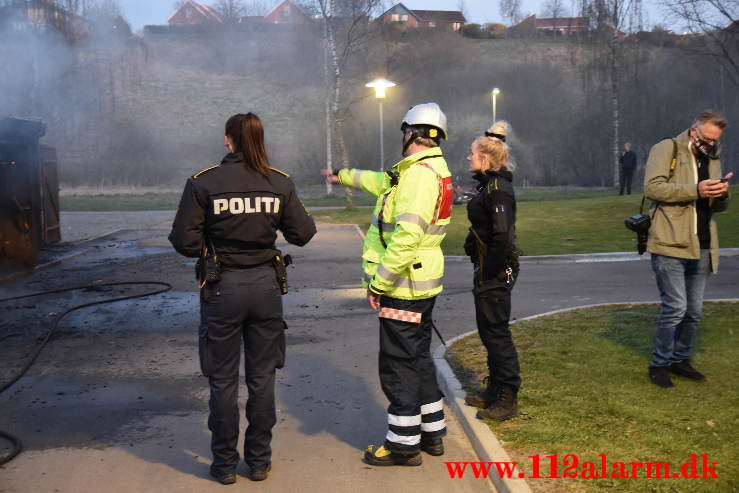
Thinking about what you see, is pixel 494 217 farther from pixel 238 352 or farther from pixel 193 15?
pixel 193 15

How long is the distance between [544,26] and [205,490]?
266 ft

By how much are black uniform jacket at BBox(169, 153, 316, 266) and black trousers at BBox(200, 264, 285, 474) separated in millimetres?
126

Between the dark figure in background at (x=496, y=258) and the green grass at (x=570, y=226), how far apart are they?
32.8 ft

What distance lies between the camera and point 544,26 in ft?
261

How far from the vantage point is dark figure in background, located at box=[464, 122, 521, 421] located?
16.6ft

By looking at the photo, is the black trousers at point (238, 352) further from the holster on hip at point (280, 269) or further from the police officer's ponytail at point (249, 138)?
the police officer's ponytail at point (249, 138)

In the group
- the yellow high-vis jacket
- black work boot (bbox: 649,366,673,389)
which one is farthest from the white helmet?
black work boot (bbox: 649,366,673,389)

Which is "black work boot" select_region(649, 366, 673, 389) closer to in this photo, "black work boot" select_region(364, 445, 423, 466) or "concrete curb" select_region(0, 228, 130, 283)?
"black work boot" select_region(364, 445, 423, 466)

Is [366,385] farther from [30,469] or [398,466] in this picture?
[30,469]

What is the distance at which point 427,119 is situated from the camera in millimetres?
4523

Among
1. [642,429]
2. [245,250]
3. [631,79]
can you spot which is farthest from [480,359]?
[631,79]

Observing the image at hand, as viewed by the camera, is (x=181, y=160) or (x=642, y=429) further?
(x=181, y=160)

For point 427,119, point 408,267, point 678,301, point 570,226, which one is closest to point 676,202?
point 678,301

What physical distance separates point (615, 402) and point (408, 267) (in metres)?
2.08
